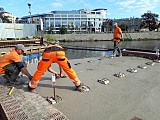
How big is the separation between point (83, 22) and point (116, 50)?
81908mm

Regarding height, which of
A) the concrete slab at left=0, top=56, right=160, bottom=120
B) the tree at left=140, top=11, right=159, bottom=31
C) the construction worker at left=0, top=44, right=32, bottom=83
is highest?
the tree at left=140, top=11, right=159, bottom=31

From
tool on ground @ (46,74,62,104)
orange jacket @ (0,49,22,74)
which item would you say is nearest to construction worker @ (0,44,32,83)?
orange jacket @ (0,49,22,74)

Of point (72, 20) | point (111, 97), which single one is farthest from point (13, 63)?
point (72, 20)

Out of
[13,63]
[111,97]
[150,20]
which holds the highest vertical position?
[150,20]

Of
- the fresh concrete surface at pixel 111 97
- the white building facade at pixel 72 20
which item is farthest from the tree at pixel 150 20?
the fresh concrete surface at pixel 111 97

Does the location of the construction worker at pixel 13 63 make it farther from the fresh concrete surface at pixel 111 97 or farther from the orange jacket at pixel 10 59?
the fresh concrete surface at pixel 111 97

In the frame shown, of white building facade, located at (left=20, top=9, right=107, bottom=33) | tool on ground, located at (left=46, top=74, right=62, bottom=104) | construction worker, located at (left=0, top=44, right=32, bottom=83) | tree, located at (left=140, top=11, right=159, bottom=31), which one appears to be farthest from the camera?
white building facade, located at (left=20, top=9, right=107, bottom=33)

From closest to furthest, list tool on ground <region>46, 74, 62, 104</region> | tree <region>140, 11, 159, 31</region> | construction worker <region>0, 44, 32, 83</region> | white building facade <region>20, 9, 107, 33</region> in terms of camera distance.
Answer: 1. tool on ground <region>46, 74, 62, 104</region>
2. construction worker <region>0, 44, 32, 83</region>
3. tree <region>140, 11, 159, 31</region>
4. white building facade <region>20, 9, 107, 33</region>

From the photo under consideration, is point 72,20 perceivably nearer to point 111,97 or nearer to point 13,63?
point 13,63

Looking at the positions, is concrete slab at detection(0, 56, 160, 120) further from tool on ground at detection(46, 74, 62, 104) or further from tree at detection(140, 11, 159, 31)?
tree at detection(140, 11, 159, 31)

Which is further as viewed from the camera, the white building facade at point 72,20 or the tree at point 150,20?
the white building facade at point 72,20

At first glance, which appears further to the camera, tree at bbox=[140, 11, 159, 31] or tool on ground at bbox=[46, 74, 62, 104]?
tree at bbox=[140, 11, 159, 31]

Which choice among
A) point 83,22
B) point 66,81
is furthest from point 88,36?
point 66,81

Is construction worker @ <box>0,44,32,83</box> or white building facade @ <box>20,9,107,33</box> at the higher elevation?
white building facade @ <box>20,9,107,33</box>
